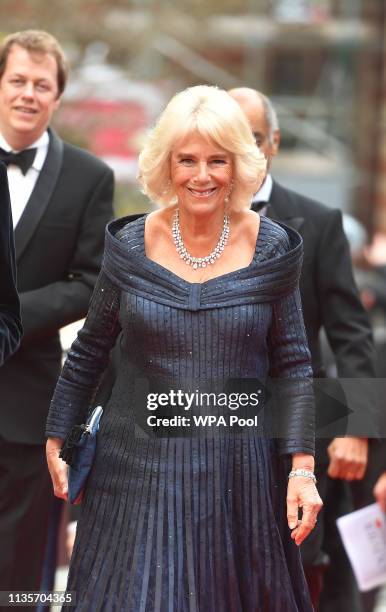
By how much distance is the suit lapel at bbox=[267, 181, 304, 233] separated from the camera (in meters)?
5.41

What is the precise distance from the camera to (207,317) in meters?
4.08

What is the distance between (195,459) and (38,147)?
1769mm

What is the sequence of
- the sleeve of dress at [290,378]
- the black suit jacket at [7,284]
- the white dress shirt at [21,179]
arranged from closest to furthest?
the black suit jacket at [7,284], the sleeve of dress at [290,378], the white dress shirt at [21,179]

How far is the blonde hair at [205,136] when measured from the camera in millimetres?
4152

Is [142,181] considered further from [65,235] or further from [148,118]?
[148,118]

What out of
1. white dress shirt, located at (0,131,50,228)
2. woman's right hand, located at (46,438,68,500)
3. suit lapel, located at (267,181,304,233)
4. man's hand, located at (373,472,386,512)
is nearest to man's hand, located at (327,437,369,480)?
man's hand, located at (373,472,386,512)

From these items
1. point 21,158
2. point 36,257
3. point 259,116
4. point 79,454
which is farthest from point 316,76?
point 79,454

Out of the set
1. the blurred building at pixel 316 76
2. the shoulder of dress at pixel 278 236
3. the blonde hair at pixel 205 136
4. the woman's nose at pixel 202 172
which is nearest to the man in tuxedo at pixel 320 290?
the shoulder of dress at pixel 278 236

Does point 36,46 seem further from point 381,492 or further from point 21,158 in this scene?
point 381,492

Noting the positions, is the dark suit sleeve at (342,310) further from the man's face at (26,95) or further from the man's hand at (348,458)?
the man's face at (26,95)

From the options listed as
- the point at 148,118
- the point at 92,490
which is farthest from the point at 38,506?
the point at 148,118

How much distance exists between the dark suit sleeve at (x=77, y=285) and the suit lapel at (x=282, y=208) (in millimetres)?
596

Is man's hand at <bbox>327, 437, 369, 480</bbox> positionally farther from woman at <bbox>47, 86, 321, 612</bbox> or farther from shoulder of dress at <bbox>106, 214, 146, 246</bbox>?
shoulder of dress at <bbox>106, 214, 146, 246</bbox>

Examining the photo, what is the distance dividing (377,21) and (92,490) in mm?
19931
